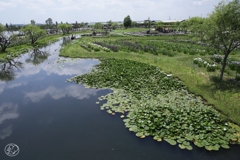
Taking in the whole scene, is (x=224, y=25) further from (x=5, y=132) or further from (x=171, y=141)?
(x=5, y=132)

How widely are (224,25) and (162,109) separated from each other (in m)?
7.84

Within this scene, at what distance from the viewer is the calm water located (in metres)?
7.18

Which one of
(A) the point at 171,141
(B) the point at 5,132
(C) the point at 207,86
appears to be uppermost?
(C) the point at 207,86

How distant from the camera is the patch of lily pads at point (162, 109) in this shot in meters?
7.77

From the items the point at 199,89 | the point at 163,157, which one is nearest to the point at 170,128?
the point at 163,157

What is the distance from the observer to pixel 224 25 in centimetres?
1211

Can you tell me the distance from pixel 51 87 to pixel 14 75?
7.79 meters

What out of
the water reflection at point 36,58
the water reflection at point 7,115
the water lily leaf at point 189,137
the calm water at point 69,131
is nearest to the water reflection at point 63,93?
the calm water at point 69,131

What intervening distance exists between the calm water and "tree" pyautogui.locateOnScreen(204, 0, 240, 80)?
8.17 metres

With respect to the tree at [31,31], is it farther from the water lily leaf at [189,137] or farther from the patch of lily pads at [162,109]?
the water lily leaf at [189,137]

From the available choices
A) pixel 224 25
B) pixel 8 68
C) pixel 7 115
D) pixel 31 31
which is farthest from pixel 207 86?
pixel 31 31

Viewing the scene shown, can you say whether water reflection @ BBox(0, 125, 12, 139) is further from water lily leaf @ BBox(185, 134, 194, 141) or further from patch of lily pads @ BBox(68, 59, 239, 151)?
water lily leaf @ BBox(185, 134, 194, 141)

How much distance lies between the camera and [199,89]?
1229 centimetres

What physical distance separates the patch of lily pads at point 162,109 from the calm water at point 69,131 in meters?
0.47
